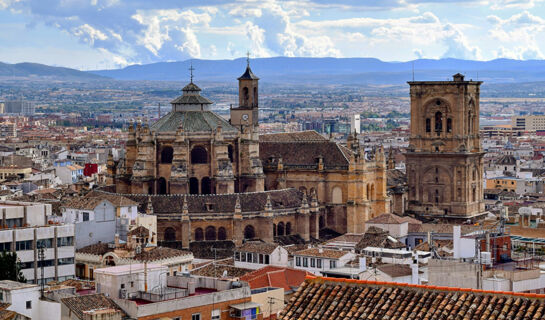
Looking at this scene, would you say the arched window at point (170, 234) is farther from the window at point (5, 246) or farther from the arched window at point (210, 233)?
the window at point (5, 246)

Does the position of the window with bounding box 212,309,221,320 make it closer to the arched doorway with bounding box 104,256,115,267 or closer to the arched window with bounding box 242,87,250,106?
the arched doorway with bounding box 104,256,115,267

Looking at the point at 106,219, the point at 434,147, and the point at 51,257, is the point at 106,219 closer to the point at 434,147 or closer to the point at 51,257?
the point at 51,257

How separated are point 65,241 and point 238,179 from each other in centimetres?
3263

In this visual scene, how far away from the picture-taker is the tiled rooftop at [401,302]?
31.4 m

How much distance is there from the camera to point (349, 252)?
7738 centimetres

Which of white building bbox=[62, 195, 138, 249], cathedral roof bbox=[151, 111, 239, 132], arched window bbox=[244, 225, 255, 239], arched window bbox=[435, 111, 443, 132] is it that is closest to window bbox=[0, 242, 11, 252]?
white building bbox=[62, 195, 138, 249]

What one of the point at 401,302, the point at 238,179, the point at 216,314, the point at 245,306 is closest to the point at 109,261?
the point at 245,306

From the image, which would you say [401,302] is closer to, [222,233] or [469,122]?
[222,233]

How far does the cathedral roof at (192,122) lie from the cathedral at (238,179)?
78 mm

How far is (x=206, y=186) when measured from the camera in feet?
335

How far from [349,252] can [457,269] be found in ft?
109

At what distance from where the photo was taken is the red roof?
216ft

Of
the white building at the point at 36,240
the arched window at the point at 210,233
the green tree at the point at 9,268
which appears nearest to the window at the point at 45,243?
the white building at the point at 36,240

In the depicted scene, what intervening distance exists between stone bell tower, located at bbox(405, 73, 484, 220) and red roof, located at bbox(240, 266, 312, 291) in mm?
49670
